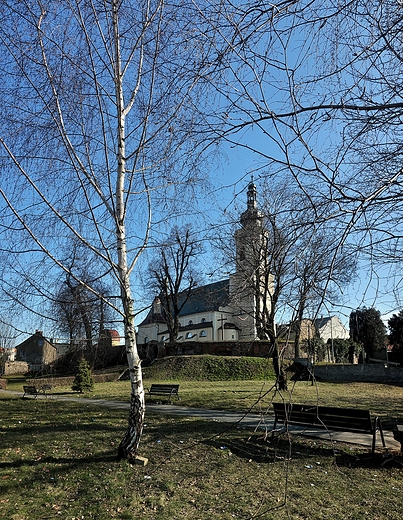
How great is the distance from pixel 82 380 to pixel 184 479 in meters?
16.7

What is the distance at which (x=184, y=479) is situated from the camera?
609 cm

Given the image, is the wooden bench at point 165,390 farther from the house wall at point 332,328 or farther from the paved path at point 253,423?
the house wall at point 332,328

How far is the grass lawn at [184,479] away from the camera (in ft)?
16.5

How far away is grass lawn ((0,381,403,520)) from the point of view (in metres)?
5.04

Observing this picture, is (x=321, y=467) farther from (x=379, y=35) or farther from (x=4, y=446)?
(x=379, y=35)

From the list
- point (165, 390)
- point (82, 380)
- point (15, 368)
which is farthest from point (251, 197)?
point (15, 368)

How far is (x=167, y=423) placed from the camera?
33.7 ft

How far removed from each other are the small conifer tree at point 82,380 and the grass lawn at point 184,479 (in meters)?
12.6

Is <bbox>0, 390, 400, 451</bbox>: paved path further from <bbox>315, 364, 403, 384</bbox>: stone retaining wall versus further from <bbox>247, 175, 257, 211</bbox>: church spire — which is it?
<bbox>315, 364, 403, 384</bbox>: stone retaining wall

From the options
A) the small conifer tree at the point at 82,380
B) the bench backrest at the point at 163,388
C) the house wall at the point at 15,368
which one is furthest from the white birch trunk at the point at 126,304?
the house wall at the point at 15,368

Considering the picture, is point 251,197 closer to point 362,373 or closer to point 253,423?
point 253,423

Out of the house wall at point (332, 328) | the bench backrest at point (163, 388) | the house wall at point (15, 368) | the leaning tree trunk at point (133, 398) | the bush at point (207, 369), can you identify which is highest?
the house wall at point (332, 328)

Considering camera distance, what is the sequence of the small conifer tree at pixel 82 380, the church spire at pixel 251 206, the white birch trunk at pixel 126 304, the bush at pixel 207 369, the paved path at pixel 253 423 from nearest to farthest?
the church spire at pixel 251 206 → the white birch trunk at pixel 126 304 → the paved path at pixel 253 423 → the small conifer tree at pixel 82 380 → the bush at pixel 207 369

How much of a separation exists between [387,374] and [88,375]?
2009cm
